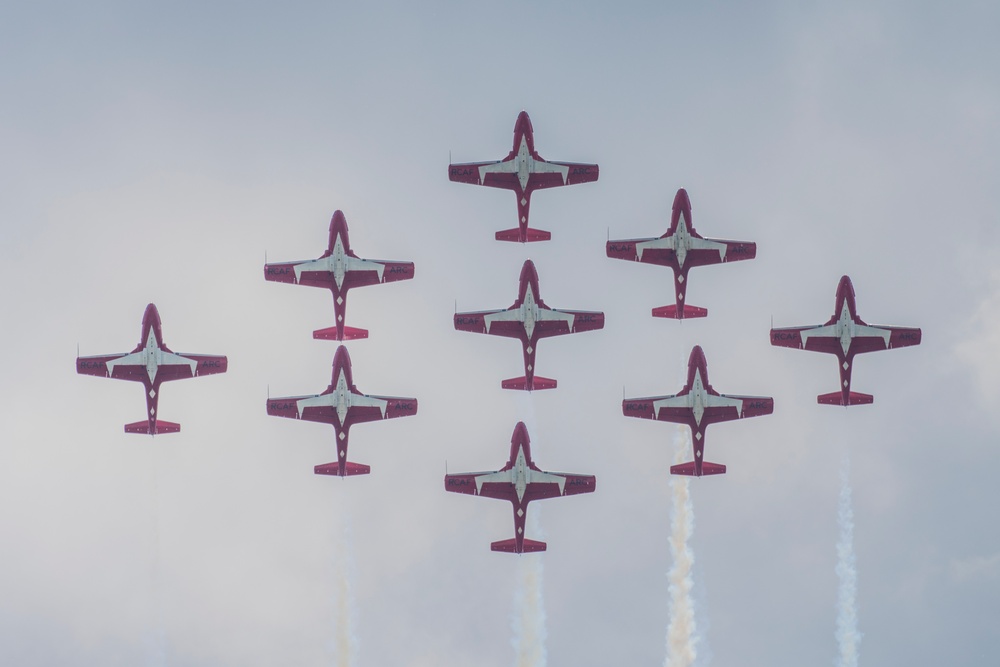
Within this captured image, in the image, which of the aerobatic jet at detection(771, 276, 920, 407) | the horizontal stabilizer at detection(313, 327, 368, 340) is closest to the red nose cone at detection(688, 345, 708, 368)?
the aerobatic jet at detection(771, 276, 920, 407)

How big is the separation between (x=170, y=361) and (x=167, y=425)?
414 centimetres

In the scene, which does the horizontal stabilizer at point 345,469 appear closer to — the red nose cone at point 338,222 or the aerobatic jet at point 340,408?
the aerobatic jet at point 340,408

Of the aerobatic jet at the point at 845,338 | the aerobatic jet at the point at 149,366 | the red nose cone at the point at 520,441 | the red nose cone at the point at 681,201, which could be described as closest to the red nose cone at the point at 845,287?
the aerobatic jet at the point at 845,338

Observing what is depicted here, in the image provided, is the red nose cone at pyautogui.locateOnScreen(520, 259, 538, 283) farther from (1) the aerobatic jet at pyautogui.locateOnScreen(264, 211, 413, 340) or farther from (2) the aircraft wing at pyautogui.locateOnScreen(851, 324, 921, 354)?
(2) the aircraft wing at pyautogui.locateOnScreen(851, 324, 921, 354)

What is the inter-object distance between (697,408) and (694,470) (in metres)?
4.05

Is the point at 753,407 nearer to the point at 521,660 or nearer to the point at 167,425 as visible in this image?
the point at 521,660

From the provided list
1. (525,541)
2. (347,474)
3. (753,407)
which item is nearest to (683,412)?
(753,407)

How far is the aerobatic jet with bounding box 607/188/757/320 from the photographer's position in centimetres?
12825

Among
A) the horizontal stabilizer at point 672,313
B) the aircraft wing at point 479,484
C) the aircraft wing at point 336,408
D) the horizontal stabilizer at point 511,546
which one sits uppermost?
the horizontal stabilizer at point 672,313

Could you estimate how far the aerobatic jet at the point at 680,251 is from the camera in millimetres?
128250

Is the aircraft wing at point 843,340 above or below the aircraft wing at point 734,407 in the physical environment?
above

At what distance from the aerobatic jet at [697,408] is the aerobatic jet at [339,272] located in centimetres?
1773

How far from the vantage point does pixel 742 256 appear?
130250 millimetres

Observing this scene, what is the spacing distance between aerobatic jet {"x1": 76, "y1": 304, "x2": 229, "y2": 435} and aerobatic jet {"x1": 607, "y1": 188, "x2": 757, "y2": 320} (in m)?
29.4
